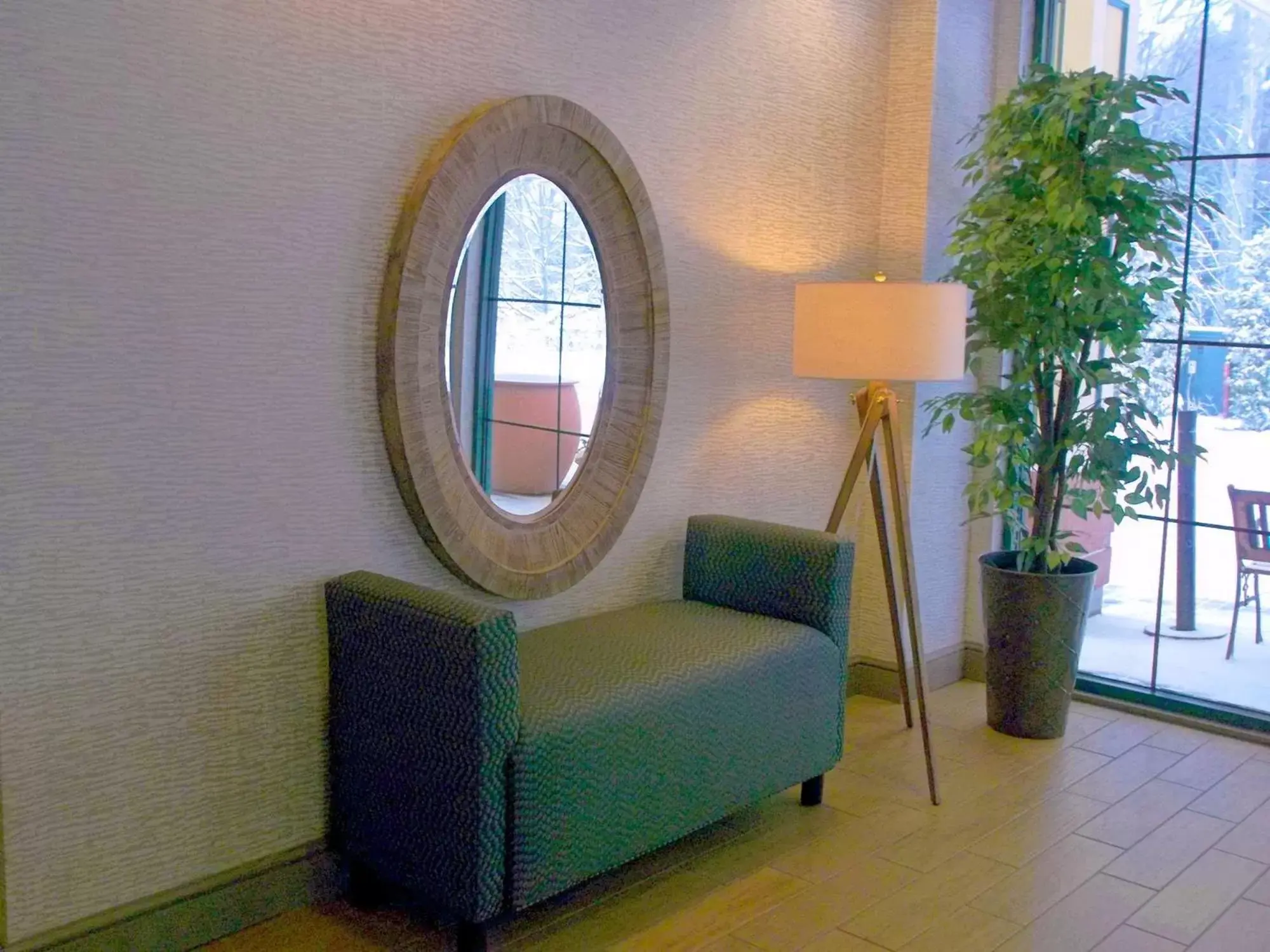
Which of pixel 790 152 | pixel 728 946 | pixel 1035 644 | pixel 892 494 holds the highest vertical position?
pixel 790 152

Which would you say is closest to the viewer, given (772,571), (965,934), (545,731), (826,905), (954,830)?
(545,731)

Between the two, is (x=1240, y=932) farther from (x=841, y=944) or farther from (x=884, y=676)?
(x=884, y=676)

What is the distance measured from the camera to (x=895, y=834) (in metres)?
2.96

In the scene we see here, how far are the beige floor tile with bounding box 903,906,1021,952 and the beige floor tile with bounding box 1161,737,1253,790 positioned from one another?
110cm

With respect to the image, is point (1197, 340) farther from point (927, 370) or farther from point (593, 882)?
point (593, 882)

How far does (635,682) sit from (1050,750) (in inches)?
65.0

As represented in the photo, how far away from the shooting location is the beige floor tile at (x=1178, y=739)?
3633 mm

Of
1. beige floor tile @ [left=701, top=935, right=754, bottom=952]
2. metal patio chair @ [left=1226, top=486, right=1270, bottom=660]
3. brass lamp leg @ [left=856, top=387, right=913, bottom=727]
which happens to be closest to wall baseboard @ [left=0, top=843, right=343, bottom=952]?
beige floor tile @ [left=701, top=935, right=754, bottom=952]

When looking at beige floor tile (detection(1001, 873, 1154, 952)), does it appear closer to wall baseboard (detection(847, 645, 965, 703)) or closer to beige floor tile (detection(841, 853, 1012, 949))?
beige floor tile (detection(841, 853, 1012, 949))

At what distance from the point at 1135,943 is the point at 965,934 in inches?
13.3

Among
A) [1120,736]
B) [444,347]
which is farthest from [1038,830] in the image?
[444,347]

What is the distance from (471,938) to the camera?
229cm

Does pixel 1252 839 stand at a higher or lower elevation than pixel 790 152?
lower

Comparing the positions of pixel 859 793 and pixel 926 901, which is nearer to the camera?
pixel 926 901
